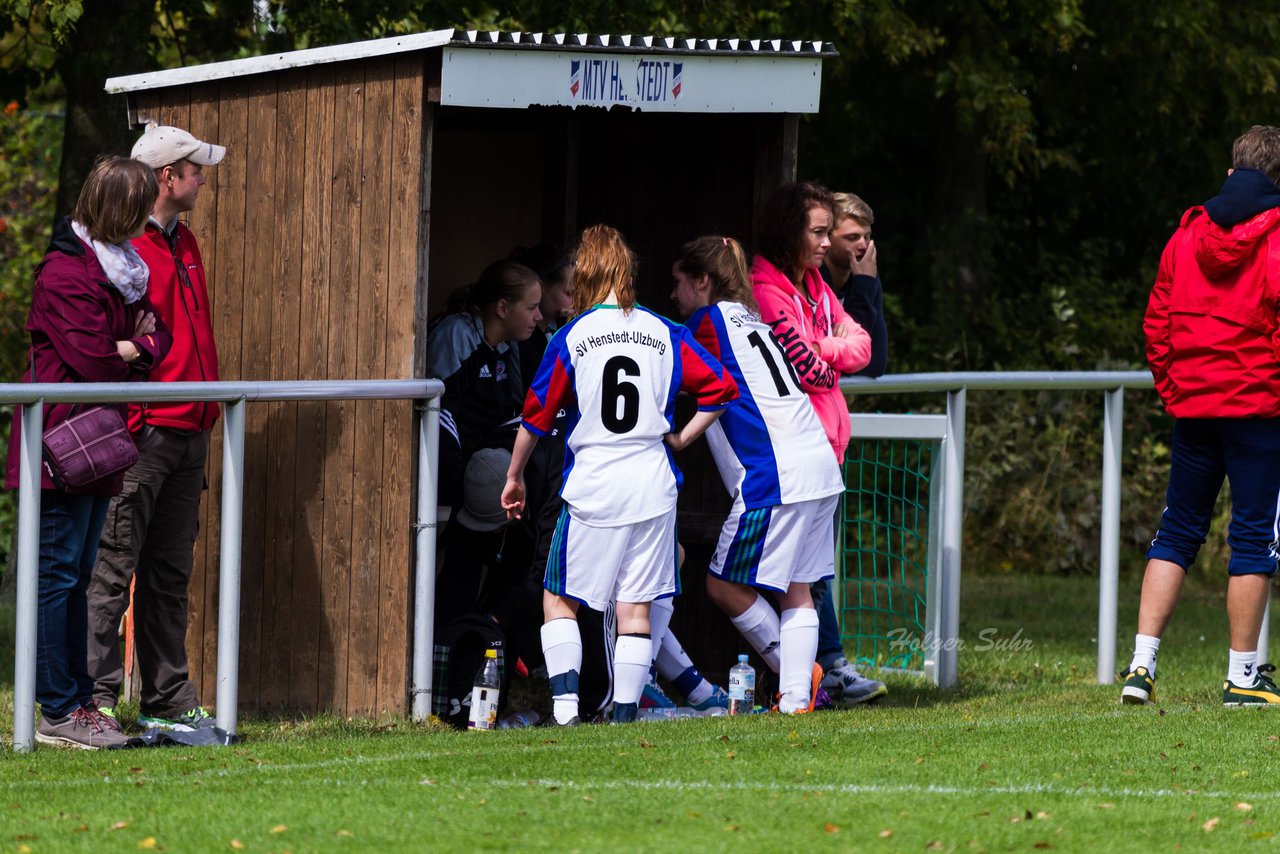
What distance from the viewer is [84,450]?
6.28m

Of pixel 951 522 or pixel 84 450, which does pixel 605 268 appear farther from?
pixel 951 522

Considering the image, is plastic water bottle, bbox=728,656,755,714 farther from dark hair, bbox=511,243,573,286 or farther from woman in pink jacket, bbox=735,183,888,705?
dark hair, bbox=511,243,573,286

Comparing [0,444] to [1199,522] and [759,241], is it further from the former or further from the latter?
[1199,522]

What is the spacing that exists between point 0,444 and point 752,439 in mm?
8270

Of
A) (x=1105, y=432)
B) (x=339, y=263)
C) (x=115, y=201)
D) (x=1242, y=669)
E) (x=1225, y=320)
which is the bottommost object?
(x=1242, y=669)

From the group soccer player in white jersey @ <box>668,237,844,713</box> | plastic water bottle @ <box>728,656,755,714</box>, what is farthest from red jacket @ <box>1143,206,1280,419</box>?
plastic water bottle @ <box>728,656,755,714</box>

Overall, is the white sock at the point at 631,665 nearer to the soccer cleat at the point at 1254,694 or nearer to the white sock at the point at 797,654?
the white sock at the point at 797,654

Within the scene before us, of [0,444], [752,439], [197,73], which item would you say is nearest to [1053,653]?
[752,439]

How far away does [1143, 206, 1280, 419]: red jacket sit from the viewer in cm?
721

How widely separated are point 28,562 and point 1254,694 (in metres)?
4.29

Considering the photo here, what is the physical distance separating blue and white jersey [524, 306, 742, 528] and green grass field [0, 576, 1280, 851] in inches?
31.0

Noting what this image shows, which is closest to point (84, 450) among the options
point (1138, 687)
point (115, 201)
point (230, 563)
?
point (230, 563)

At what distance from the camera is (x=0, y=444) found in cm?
1412

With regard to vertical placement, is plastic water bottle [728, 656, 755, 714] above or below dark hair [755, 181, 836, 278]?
below
